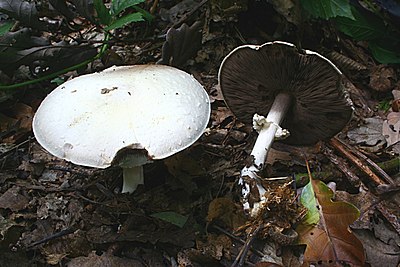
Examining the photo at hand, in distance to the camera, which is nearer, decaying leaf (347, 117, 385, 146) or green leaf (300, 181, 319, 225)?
green leaf (300, 181, 319, 225)

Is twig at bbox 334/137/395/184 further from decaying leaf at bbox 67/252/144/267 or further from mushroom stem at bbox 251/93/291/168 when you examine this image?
decaying leaf at bbox 67/252/144/267

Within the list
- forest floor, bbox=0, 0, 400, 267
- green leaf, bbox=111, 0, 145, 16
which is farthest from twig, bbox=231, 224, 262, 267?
green leaf, bbox=111, 0, 145, 16

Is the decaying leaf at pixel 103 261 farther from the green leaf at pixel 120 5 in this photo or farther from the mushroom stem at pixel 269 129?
the green leaf at pixel 120 5

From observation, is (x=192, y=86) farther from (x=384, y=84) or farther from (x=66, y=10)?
(x=384, y=84)

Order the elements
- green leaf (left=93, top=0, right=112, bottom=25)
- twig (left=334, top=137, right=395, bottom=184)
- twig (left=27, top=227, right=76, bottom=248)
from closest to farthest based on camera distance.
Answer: twig (left=27, top=227, right=76, bottom=248)
twig (left=334, top=137, right=395, bottom=184)
green leaf (left=93, top=0, right=112, bottom=25)

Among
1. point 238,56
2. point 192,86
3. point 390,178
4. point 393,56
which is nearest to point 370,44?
point 393,56

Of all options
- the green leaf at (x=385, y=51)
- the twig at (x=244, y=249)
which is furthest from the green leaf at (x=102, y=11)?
the green leaf at (x=385, y=51)

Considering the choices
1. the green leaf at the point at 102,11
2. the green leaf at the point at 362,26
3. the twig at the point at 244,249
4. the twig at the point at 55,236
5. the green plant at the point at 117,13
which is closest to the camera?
the twig at the point at 244,249
